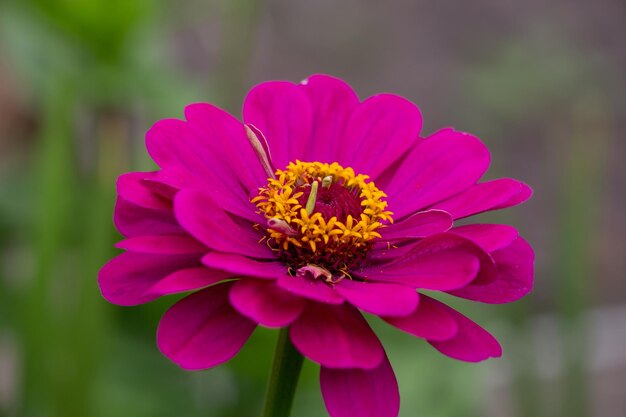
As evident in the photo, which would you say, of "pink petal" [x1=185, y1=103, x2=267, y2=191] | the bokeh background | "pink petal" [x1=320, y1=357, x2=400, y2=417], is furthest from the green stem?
the bokeh background

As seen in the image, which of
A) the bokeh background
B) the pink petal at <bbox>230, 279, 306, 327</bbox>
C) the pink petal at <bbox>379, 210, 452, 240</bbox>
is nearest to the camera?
the pink petal at <bbox>230, 279, 306, 327</bbox>

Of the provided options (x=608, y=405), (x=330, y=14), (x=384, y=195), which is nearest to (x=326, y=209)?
(x=384, y=195)

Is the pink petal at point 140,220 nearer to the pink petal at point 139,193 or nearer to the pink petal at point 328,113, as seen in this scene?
the pink petal at point 139,193

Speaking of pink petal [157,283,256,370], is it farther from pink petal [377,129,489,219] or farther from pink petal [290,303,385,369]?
pink petal [377,129,489,219]

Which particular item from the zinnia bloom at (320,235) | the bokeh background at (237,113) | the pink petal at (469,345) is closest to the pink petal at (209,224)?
the zinnia bloom at (320,235)

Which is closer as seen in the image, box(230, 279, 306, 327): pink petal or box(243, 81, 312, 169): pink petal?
box(230, 279, 306, 327): pink petal

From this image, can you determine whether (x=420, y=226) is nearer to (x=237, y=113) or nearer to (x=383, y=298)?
(x=383, y=298)
